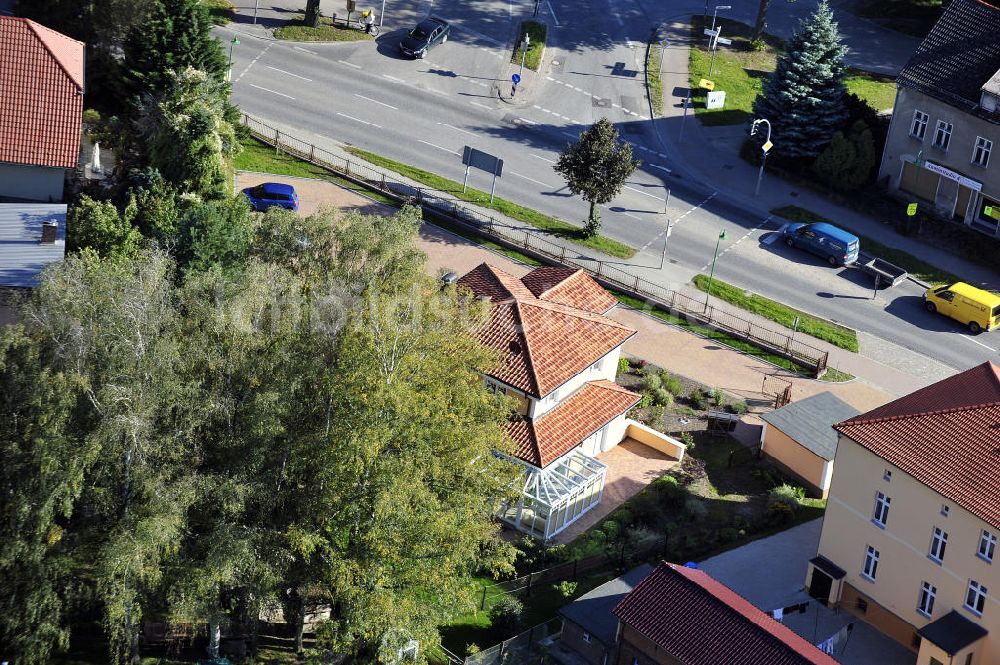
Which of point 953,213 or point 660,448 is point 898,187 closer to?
point 953,213

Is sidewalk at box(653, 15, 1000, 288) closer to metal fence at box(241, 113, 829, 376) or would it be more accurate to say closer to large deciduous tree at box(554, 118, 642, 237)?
large deciduous tree at box(554, 118, 642, 237)

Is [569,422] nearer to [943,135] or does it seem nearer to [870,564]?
[870,564]

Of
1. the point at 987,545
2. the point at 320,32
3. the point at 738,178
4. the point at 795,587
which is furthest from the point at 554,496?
the point at 320,32

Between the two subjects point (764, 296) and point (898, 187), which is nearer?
point (764, 296)

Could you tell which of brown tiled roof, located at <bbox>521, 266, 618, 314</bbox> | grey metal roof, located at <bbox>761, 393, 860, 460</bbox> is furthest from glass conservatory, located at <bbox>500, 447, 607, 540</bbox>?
grey metal roof, located at <bbox>761, 393, 860, 460</bbox>

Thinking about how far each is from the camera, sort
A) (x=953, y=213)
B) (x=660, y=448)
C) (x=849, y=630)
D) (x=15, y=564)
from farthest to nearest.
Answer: (x=953, y=213) < (x=660, y=448) < (x=849, y=630) < (x=15, y=564)

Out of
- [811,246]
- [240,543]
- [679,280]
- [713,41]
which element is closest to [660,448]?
[679,280]

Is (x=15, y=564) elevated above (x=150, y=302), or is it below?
below
